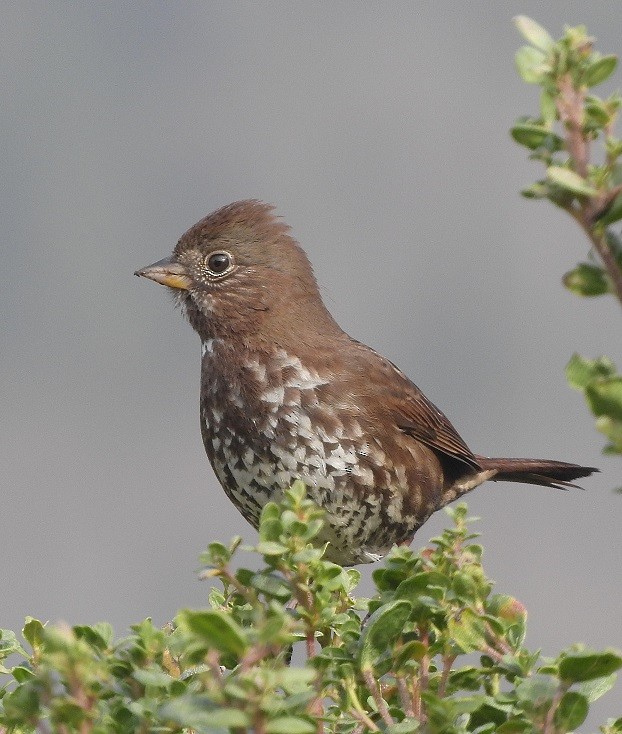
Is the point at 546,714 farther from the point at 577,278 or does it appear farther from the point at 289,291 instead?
the point at 289,291

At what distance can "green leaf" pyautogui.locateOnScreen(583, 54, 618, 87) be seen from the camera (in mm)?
1344

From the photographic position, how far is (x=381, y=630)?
1806 millimetres

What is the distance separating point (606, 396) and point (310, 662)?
683mm

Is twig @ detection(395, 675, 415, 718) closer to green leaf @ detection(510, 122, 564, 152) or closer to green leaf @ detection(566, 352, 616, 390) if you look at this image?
green leaf @ detection(566, 352, 616, 390)

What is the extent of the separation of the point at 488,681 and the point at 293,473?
8.34ft

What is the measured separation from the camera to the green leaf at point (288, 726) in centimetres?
120

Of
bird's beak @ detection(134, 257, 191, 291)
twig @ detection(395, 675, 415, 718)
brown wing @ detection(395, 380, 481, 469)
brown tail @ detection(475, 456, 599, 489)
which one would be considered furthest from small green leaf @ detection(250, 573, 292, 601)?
brown tail @ detection(475, 456, 599, 489)

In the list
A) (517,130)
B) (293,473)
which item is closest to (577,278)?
(517,130)

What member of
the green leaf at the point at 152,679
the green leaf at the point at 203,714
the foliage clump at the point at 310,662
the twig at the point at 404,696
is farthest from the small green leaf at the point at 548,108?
the twig at the point at 404,696

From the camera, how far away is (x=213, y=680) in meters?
1.26

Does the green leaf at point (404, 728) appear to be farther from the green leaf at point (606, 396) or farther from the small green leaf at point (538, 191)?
the small green leaf at point (538, 191)

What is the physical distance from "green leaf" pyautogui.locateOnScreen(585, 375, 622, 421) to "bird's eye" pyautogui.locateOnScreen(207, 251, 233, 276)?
13.6 ft

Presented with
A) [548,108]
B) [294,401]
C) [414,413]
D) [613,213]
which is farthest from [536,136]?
[414,413]

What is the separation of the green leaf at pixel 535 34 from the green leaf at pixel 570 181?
179 mm
